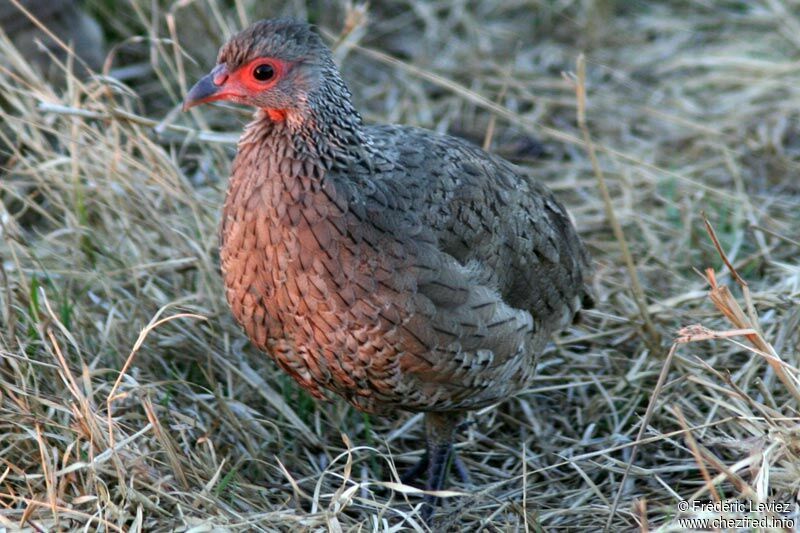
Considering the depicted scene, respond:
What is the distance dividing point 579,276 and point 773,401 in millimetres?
799

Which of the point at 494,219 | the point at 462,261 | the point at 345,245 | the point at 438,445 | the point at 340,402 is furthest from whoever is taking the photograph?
the point at 340,402

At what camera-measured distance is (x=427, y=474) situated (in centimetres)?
388

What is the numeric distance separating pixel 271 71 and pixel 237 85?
11 cm

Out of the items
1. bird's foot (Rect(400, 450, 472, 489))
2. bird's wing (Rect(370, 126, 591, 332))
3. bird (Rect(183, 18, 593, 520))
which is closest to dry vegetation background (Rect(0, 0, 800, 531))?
bird's foot (Rect(400, 450, 472, 489))

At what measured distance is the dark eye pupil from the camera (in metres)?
3.18

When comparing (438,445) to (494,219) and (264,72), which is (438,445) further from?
(264,72)

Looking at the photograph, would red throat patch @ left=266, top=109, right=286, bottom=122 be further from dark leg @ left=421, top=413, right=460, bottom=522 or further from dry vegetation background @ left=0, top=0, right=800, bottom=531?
dark leg @ left=421, top=413, right=460, bottom=522

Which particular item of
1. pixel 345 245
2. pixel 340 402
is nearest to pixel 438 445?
pixel 340 402

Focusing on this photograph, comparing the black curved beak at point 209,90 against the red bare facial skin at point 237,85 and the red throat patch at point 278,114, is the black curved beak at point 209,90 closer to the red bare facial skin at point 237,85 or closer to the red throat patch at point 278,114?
the red bare facial skin at point 237,85

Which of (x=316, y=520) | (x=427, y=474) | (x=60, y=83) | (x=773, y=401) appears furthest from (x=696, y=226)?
(x=60, y=83)

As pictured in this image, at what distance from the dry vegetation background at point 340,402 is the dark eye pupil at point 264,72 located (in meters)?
0.77

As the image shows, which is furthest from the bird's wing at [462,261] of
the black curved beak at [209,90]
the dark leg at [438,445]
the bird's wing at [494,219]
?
the black curved beak at [209,90]

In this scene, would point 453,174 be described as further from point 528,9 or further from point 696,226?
point 528,9

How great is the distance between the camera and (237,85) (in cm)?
321
